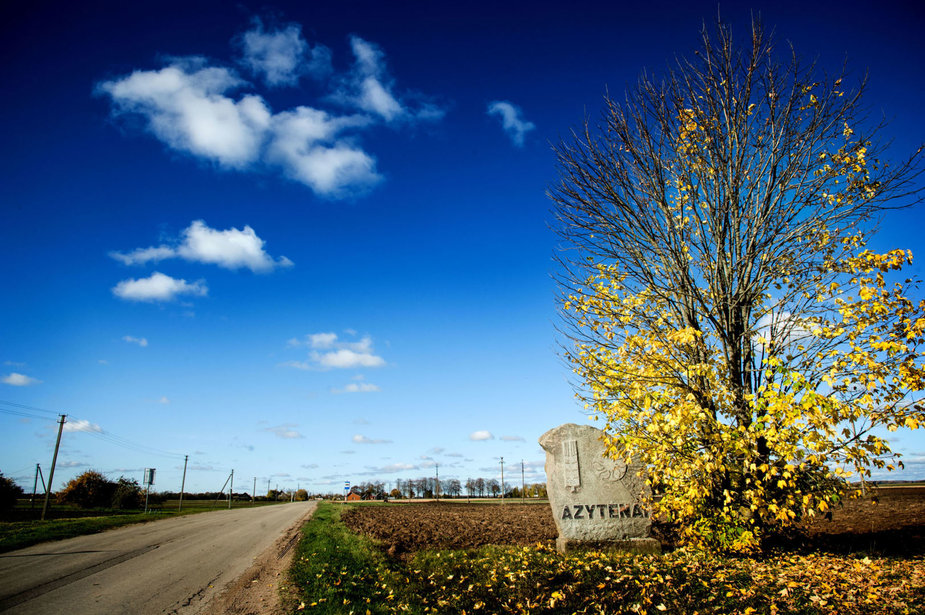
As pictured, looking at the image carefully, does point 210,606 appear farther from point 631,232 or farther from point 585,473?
point 631,232

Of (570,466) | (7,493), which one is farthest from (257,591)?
(7,493)

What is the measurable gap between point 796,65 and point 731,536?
8.70 metres

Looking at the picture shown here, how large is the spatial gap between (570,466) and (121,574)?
373 inches

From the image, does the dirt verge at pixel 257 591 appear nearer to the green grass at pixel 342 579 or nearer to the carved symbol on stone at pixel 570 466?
the green grass at pixel 342 579

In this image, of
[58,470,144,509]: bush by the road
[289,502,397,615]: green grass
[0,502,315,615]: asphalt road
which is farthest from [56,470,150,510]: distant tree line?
[289,502,397,615]: green grass

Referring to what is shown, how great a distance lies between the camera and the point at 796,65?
8469mm

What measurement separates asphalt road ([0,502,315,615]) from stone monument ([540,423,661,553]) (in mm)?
6869

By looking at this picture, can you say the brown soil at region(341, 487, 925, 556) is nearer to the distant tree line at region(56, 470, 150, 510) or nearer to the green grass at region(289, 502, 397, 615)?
the green grass at region(289, 502, 397, 615)

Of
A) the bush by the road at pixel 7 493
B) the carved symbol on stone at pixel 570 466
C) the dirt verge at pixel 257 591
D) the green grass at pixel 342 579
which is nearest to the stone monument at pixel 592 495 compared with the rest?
the carved symbol on stone at pixel 570 466

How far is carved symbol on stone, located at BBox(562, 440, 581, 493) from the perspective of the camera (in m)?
10.2

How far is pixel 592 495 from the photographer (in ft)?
33.0

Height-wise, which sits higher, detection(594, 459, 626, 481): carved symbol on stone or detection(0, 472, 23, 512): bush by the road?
detection(594, 459, 626, 481): carved symbol on stone

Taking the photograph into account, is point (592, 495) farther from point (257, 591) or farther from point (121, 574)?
point (121, 574)

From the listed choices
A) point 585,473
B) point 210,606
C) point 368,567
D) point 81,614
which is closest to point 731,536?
point 585,473
